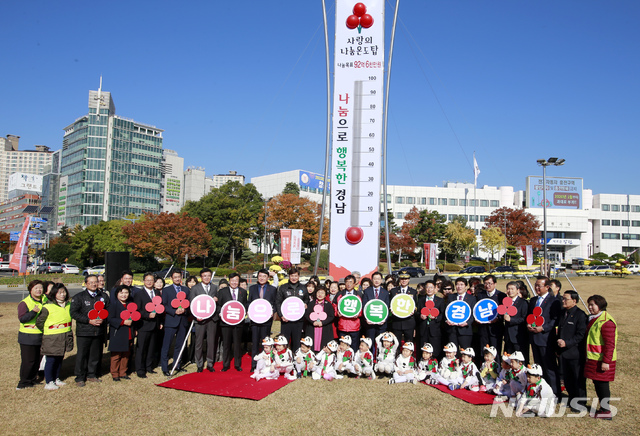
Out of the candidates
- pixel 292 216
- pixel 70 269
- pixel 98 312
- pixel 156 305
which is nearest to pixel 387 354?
pixel 156 305

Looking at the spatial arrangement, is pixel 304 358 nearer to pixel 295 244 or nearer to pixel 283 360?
pixel 283 360

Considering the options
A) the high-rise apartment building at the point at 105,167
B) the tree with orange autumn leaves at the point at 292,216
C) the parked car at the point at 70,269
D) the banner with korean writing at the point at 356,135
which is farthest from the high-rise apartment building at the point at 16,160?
the banner with korean writing at the point at 356,135

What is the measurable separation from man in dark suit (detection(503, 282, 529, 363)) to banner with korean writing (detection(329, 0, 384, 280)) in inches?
209

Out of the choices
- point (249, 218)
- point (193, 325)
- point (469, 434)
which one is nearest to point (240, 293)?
point (193, 325)

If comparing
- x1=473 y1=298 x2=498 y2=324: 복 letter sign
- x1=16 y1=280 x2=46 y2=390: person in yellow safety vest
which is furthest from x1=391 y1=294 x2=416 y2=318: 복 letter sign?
x1=16 y1=280 x2=46 y2=390: person in yellow safety vest

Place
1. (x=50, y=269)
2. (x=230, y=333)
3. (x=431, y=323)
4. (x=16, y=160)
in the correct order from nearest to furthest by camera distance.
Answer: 1. (x=431, y=323)
2. (x=230, y=333)
3. (x=50, y=269)
4. (x=16, y=160)

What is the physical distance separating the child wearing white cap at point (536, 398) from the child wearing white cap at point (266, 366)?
347 cm

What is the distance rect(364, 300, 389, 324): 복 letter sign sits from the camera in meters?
7.38

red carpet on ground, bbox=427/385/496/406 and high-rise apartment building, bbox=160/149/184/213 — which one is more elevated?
high-rise apartment building, bbox=160/149/184/213

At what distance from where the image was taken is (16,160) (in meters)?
168

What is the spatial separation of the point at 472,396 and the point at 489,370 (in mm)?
489

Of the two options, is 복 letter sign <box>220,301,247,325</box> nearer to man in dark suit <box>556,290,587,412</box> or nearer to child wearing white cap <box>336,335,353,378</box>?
child wearing white cap <box>336,335,353,378</box>

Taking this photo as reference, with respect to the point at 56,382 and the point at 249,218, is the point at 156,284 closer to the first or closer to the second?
the point at 56,382

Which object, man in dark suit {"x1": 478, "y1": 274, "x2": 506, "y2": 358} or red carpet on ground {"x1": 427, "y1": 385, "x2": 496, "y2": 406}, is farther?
man in dark suit {"x1": 478, "y1": 274, "x2": 506, "y2": 358}
